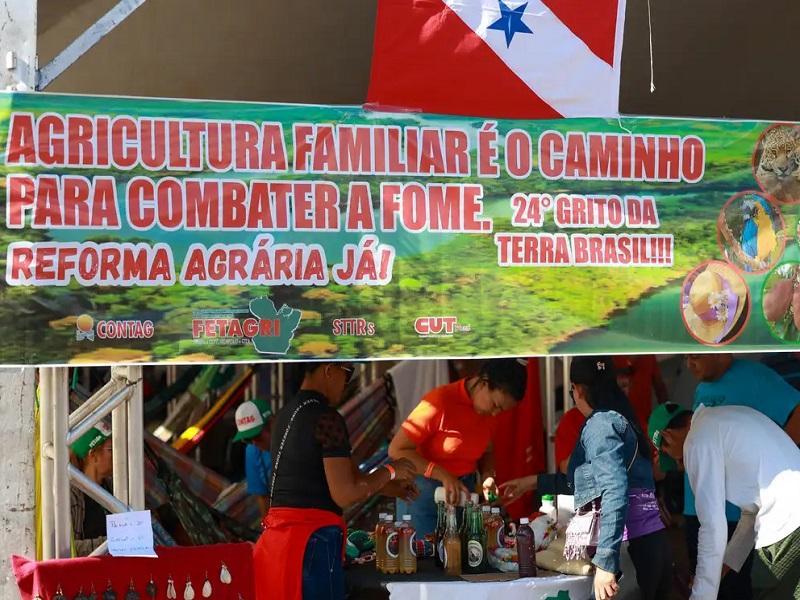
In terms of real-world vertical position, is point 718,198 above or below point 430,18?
below

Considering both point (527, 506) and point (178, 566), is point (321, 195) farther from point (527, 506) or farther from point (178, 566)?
point (527, 506)

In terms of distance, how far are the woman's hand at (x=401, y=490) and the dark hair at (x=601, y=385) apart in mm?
955

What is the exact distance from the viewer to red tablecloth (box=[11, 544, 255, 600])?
11.2ft

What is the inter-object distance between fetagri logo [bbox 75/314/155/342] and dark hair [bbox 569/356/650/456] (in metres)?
1.73

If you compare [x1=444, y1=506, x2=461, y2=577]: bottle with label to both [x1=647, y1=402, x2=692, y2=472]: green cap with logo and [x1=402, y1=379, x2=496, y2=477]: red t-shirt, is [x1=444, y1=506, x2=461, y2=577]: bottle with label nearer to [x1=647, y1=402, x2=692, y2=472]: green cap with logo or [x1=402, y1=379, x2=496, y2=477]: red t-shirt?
[x1=402, y1=379, x2=496, y2=477]: red t-shirt

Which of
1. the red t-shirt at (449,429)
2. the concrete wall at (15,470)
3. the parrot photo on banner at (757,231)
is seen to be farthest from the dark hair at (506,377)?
the concrete wall at (15,470)

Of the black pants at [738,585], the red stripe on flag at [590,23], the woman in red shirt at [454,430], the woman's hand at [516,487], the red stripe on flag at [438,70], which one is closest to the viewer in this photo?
the red stripe on flag at [438,70]

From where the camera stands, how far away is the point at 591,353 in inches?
146

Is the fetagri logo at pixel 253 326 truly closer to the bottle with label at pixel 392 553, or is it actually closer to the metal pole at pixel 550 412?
the bottle with label at pixel 392 553

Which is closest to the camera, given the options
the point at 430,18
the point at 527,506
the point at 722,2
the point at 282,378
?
the point at 430,18

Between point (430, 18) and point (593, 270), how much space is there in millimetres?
1093

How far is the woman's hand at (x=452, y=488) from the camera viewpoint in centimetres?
450

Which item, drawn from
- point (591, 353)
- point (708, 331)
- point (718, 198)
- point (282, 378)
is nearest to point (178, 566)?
point (591, 353)

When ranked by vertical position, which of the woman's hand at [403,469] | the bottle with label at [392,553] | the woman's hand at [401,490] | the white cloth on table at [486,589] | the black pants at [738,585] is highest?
the woman's hand at [403,469]
